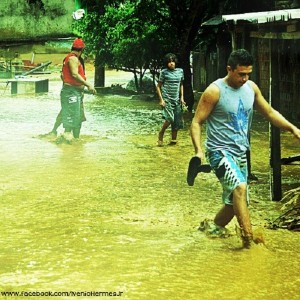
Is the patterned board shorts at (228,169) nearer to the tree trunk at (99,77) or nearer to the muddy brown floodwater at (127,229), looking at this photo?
the muddy brown floodwater at (127,229)

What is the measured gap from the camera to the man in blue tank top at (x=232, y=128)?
20.3 ft

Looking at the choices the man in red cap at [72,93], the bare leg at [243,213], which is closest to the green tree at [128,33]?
the man in red cap at [72,93]

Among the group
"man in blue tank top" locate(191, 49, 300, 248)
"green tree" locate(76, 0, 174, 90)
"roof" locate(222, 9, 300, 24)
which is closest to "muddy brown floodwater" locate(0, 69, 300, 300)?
"man in blue tank top" locate(191, 49, 300, 248)

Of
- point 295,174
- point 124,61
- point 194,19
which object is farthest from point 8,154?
point 124,61

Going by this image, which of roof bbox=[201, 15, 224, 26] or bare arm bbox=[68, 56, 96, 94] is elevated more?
roof bbox=[201, 15, 224, 26]

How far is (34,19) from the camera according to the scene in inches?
1607

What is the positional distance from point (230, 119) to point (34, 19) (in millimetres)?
35931

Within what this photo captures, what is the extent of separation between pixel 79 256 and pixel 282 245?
71.5 inches

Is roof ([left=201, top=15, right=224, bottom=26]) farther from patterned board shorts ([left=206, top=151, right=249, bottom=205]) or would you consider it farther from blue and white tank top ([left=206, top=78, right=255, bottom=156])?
patterned board shorts ([left=206, top=151, right=249, bottom=205])

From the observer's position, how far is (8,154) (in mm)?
11945

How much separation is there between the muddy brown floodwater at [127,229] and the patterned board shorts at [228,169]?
518mm

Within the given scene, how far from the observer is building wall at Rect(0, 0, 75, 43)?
1598 inches

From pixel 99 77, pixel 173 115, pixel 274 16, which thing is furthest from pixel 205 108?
pixel 99 77

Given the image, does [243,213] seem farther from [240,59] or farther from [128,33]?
[128,33]
